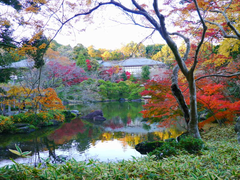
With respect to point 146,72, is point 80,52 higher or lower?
higher

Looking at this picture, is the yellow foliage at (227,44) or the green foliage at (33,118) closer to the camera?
the yellow foliage at (227,44)

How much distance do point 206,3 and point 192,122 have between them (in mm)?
2622

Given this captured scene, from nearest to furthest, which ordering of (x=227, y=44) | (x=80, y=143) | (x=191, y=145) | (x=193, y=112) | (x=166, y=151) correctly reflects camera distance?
(x=166, y=151) < (x=191, y=145) < (x=193, y=112) < (x=227, y=44) < (x=80, y=143)

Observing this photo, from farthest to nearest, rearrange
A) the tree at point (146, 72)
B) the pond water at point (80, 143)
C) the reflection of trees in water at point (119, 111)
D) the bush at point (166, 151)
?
the tree at point (146, 72) → the reflection of trees in water at point (119, 111) → the pond water at point (80, 143) → the bush at point (166, 151)

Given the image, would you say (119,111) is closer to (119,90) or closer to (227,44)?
(119,90)

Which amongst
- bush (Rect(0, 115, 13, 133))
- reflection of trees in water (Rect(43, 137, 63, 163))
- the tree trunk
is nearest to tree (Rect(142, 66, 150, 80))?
bush (Rect(0, 115, 13, 133))

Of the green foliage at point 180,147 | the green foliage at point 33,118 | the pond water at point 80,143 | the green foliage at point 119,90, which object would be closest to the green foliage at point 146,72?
the green foliage at point 119,90

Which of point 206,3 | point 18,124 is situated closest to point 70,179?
point 206,3

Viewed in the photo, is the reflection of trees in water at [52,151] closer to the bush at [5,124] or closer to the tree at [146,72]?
the bush at [5,124]

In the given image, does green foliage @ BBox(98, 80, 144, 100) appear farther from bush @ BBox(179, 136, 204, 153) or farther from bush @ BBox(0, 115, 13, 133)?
bush @ BBox(179, 136, 204, 153)

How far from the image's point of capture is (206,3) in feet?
13.6

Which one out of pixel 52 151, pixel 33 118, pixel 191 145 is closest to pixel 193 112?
pixel 191 145

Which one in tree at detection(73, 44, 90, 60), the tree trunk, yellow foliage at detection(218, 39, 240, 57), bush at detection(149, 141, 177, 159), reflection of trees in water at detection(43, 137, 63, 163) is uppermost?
tree at detection(73, 44, 90, 60)

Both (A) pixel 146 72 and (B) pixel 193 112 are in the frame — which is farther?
(A) pixel 146 72
